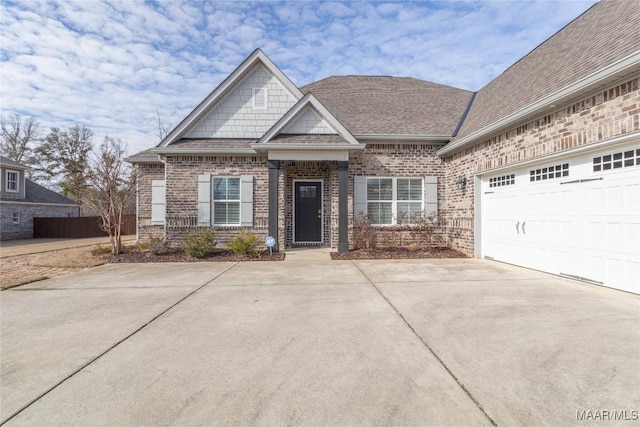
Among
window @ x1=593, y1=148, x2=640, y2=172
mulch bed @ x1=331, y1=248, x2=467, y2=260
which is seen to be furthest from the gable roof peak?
window @ x1=593, y1=148, x2=640, y2=172

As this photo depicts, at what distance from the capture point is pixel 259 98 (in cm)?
1105

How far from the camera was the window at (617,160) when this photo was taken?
4862mm

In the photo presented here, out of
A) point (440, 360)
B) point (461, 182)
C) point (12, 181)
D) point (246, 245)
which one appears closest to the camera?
point (440, 360)

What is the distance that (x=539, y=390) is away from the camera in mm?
2467

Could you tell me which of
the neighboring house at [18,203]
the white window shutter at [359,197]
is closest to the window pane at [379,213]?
the white window shutter at [359,197]

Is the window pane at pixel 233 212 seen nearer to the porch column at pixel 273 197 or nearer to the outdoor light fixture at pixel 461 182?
the porch column at pixel 273 197

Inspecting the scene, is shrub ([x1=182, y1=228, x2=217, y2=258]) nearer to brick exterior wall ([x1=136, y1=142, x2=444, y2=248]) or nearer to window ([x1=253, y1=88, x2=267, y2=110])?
brick exterior wall ([x1=136, y1=142, x2=444, y2=248])

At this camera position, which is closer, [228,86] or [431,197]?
[431,197]

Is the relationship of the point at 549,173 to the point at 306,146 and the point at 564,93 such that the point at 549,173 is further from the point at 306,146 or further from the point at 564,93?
the point at 306,146

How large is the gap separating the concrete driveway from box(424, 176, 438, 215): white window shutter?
498cm

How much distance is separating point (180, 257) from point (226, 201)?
2.37m

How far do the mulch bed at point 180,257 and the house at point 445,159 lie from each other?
765mm

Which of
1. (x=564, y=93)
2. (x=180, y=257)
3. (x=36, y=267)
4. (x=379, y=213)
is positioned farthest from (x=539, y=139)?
(x=36, y=267)

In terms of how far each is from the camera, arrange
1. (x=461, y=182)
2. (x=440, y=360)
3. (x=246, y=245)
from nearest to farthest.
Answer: (x=440, y=360) < (x=246, y=245) < (x=461, y=182)
